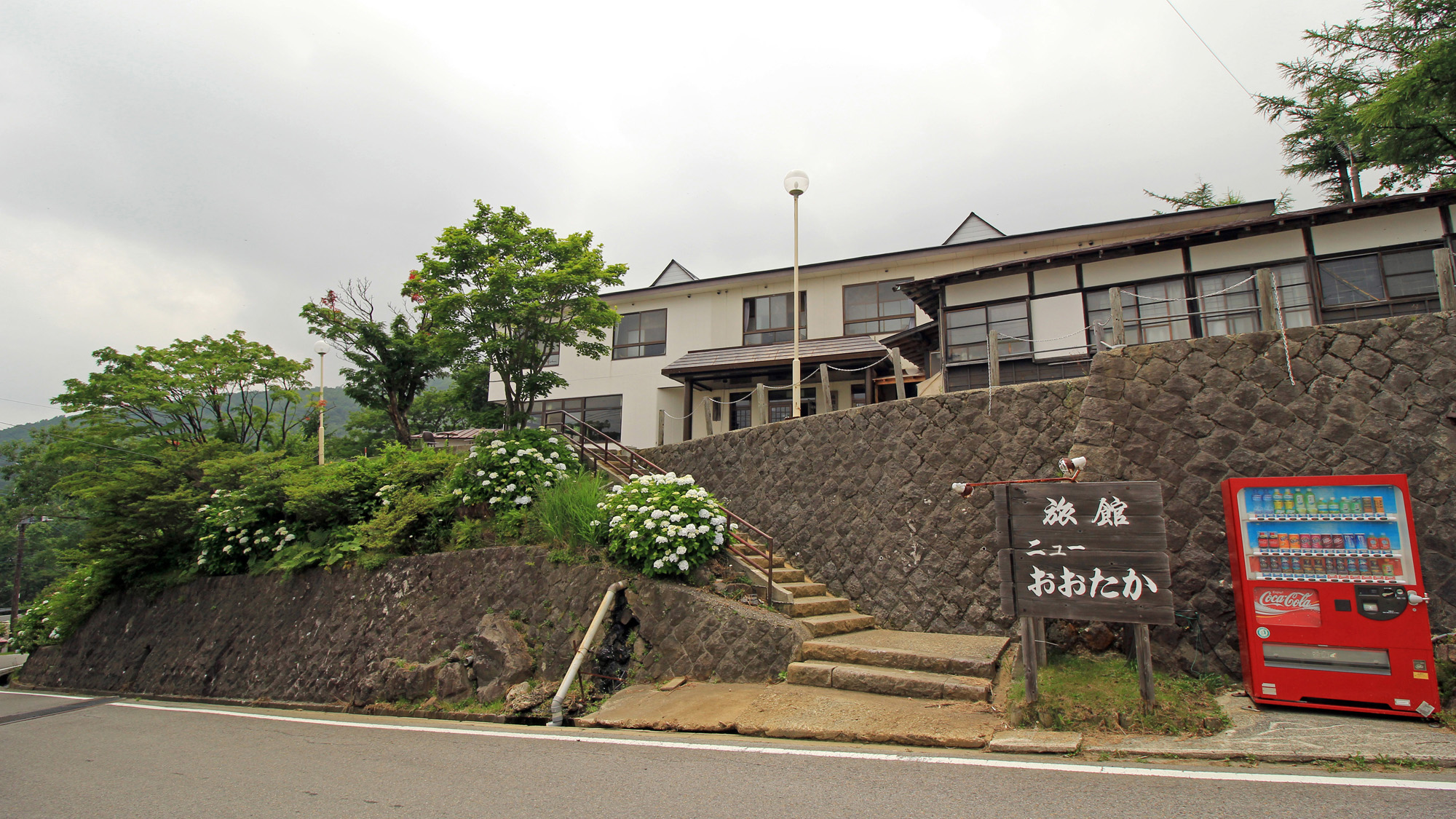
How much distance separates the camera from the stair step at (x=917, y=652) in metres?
7.18

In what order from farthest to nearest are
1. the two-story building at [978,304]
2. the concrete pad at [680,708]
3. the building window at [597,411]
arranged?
the building window at [597,411] → the two-story building at [978,304] → the concrete pad at [680,708]

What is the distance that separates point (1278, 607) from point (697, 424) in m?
17.1

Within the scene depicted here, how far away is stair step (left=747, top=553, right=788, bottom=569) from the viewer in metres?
10.5

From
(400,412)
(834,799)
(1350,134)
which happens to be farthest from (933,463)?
(400,412)

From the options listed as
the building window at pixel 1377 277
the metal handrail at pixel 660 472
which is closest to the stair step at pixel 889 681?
the metal handrail at pixel 660 472

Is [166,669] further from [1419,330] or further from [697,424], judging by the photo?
[1419,330]

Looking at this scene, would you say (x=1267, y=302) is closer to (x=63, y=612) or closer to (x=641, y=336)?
(x=641, y=336)

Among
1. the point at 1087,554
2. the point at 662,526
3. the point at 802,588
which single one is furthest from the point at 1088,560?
the point at 662,526

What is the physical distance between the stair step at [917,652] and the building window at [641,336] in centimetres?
1599

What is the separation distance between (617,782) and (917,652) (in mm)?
3670

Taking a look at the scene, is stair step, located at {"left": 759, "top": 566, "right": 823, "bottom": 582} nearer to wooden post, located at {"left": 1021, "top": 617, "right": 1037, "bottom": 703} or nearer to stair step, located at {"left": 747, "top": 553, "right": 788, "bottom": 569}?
stair step, located at {"left": 747, "top": 553, "right": 788, "bottom": 569}

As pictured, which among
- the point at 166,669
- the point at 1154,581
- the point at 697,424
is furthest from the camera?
the point at 697,424

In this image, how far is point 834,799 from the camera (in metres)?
4.64

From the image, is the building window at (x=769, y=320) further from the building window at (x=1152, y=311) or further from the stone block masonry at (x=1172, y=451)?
the stone block masonry at (x=1172, y=451)
